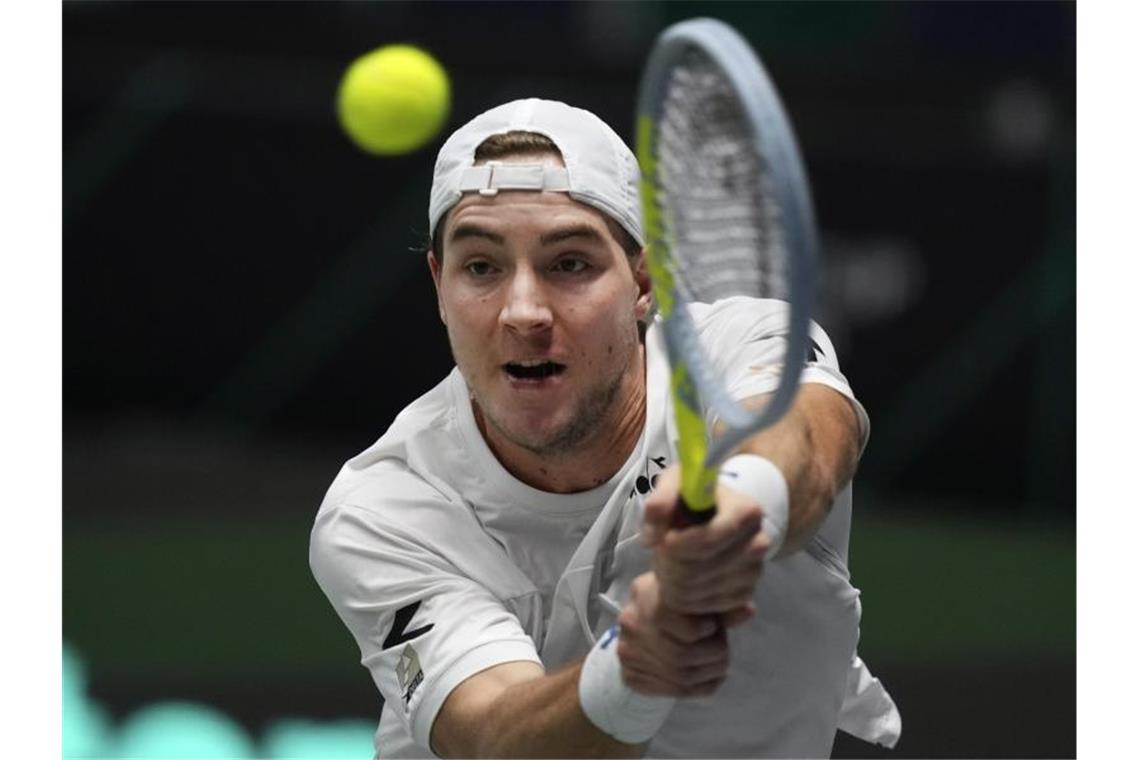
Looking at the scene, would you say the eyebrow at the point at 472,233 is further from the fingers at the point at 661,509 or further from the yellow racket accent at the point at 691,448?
the fingers at the point at 661,509

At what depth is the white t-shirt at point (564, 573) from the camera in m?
2.80

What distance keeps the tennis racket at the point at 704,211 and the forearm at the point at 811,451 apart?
15 cm

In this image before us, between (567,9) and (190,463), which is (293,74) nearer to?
(567,9)

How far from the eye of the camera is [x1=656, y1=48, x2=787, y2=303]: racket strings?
6.86ft

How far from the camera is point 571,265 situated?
9.00 ft

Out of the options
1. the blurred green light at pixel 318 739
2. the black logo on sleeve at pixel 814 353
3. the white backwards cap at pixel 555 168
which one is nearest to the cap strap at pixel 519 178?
the white backwards cap at pixel 555 168

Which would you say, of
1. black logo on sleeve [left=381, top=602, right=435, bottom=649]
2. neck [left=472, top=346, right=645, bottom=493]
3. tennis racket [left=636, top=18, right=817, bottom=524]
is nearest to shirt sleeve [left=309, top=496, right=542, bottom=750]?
black logo on sleeve [left=381, top=602, right=435, bottom=649]

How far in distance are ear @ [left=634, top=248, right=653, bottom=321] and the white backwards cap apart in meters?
0.03

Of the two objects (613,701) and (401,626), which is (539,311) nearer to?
(401,626)

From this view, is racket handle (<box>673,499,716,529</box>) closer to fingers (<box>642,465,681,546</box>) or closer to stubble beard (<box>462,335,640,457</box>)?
fingers (<box>642,465,681,546</box>)

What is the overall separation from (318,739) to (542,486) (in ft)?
5.99

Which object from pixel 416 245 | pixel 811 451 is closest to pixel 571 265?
pixel 811 451

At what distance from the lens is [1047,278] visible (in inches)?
261

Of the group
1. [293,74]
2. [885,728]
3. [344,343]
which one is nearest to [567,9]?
[293,74]
